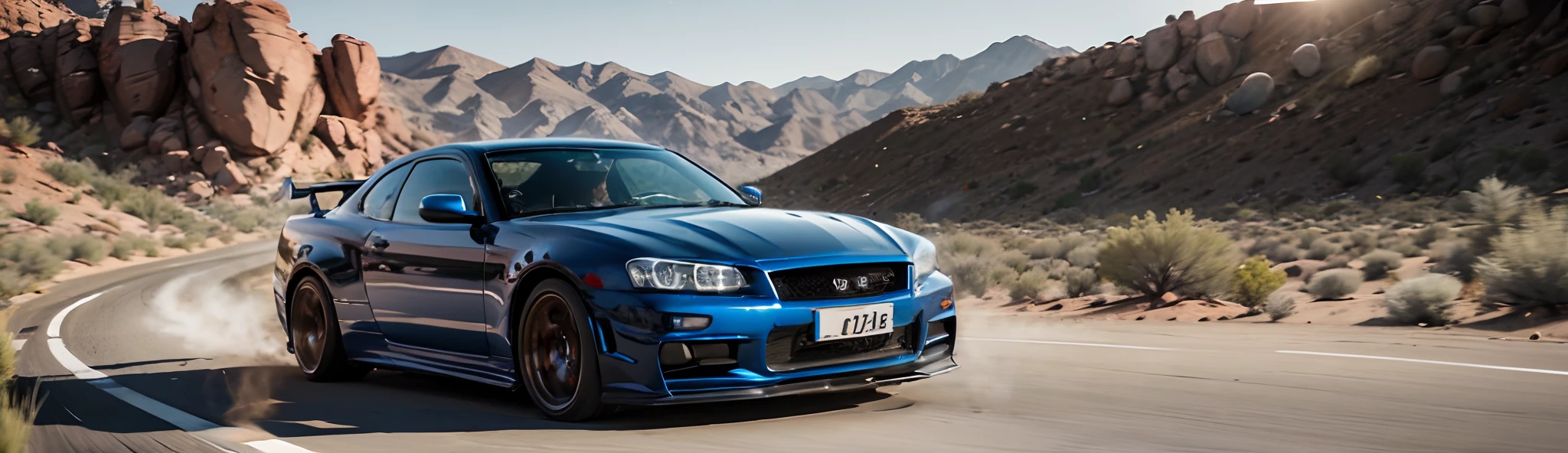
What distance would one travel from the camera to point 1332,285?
49.1ft

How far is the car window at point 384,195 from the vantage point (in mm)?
7423

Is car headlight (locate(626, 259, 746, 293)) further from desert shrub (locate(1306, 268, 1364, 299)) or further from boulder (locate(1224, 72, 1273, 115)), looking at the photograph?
boulder (locate(1224, 72, 1273, 115))

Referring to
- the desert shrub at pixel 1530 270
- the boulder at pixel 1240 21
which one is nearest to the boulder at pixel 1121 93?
the boulder at pixel 1240 21

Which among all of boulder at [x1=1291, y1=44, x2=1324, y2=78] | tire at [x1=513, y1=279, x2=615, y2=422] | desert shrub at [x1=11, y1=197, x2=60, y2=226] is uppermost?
boulder at [x1=1291, y1=44, x2=1324, y2=78]

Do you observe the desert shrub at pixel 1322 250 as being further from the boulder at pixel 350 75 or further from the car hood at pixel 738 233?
the boulder at pixel 350 75

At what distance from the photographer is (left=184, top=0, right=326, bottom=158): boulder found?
5375cm

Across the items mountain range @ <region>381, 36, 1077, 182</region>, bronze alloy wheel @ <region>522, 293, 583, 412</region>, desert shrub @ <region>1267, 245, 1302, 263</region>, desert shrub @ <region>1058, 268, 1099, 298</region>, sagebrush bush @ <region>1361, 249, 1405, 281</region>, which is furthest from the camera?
mountain range @ <region>381, 36, 1077, 182</region>

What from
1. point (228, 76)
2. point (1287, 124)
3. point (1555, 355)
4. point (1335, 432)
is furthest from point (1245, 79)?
point (1335, 432)

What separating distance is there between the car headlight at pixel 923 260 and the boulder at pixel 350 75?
57456 mm

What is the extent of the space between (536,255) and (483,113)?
5976 inches

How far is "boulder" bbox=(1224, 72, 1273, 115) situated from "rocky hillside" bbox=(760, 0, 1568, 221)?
0.08 meters

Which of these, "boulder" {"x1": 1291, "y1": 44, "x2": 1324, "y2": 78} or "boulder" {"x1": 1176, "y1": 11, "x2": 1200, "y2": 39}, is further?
"boulder" {"x1": 1176, "y1": 11, "x2": 1200, "y2": 39}

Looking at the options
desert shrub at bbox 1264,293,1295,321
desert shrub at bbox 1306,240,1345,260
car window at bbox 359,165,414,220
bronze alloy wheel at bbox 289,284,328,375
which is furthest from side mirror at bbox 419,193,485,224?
desert shrub at bbox 1306,240,1345,260

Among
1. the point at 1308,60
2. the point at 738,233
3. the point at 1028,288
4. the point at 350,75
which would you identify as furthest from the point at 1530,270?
the point at 350,75
